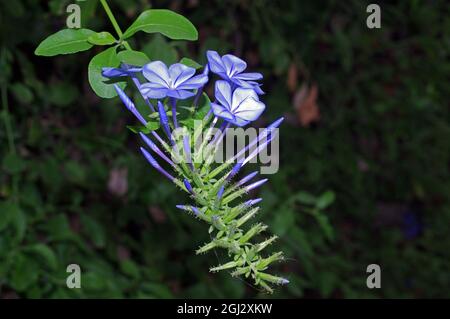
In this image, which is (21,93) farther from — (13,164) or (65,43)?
(65,43)

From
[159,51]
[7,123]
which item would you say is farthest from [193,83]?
[7,123]

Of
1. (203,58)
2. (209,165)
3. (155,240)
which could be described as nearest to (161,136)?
(209,165)

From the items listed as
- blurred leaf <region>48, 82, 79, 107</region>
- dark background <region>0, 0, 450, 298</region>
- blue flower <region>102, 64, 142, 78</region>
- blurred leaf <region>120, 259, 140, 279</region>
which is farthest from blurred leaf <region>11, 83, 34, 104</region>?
blue flower <region>102, 64, 142, 78</region>

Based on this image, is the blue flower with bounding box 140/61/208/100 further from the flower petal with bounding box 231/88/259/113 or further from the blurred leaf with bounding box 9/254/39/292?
the blurred leaf with bounding box 9/254/39/292

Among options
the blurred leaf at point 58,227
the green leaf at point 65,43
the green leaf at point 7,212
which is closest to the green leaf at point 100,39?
the green leaf at point 65,43

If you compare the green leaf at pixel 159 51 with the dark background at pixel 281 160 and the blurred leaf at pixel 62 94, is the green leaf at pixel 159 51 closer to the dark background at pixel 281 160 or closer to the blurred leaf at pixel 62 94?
the dark background at pixel 281 160

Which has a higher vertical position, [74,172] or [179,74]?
[74,172]

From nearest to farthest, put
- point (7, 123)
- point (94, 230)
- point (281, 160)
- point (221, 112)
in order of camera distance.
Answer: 1. point (221, 112)
2. point (7, 123)
3. point (94, 230)
4. point (281, 160)
